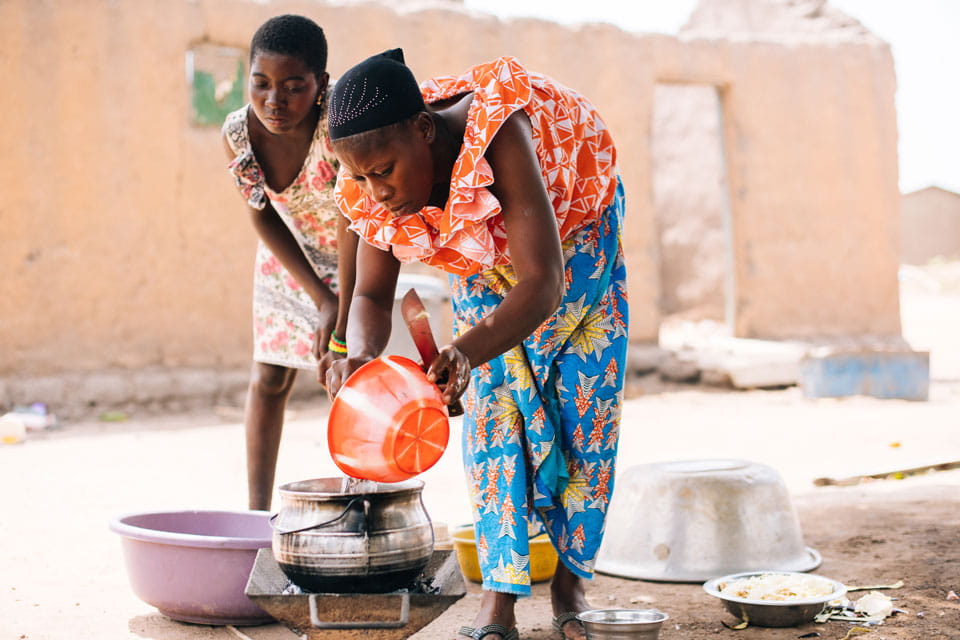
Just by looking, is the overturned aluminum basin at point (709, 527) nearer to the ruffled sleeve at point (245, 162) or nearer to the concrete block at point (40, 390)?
the ruffled sleeve at point (245, 162)

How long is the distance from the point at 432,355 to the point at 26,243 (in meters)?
6.59

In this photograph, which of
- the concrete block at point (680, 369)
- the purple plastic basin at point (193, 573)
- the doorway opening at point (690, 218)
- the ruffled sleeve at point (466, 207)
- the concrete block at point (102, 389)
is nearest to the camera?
the ruffled sleeve at point (466, 207)

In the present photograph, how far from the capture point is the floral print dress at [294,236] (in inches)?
126

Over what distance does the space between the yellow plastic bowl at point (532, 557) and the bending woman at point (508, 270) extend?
14.3 inches

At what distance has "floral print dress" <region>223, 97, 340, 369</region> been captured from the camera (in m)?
3.19

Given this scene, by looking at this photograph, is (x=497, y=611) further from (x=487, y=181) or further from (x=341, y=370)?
(x=487, y=181)

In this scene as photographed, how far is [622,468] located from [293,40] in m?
3.15

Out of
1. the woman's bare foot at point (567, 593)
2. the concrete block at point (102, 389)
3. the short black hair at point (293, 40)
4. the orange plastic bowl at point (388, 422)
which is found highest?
the short black hair at point (293, 40)

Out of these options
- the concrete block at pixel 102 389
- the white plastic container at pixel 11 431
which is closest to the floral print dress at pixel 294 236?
the white plastic container at pixel 11 431

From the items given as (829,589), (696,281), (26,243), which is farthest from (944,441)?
(696,281)

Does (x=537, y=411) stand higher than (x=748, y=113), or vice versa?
(x=748, y=113)

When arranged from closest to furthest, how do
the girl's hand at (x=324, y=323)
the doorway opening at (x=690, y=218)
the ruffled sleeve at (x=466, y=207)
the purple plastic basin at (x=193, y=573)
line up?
1. the ruffled sleeve at (x=466, y=207)
2. the purple plastic basin at (x=193, y=573)
3. the girl's hand at (x=324, y=323)
4. the doorway opening at (x=690, y=218)

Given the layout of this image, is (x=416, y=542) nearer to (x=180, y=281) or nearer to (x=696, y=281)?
(x=180, y=281)

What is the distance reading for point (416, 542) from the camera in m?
2.05
